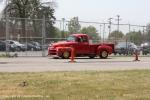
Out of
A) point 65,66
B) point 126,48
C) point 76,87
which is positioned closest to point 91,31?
point 126,48

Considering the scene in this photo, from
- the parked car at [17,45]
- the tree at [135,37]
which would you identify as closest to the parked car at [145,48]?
the tree at [135,37]

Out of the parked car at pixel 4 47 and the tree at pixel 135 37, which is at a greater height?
the tree at pixel 135 37

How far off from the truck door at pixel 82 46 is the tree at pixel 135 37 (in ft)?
33.5

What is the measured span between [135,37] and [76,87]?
113 ft

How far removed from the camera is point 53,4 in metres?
87.2

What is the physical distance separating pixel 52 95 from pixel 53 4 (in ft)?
250

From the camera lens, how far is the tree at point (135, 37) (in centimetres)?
4626

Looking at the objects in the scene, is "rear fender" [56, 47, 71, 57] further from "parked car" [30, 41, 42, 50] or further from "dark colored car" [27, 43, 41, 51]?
"parked car" [30, 41, 42, 50]

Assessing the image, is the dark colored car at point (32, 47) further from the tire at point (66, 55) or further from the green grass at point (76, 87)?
the green grass at point (76, 87)

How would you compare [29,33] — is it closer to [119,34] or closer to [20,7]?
[119,34]

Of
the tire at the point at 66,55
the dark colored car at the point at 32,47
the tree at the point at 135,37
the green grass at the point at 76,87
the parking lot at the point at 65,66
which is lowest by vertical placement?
the green grass at the point at 76,87

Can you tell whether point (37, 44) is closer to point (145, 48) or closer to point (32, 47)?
point (32, 47)

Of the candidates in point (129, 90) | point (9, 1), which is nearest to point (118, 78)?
point (129, 90)

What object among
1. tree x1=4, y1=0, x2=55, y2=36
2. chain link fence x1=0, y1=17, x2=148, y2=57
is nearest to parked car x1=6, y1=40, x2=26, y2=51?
chain link fence x1=0, y1=17, x2=148, y2=57
